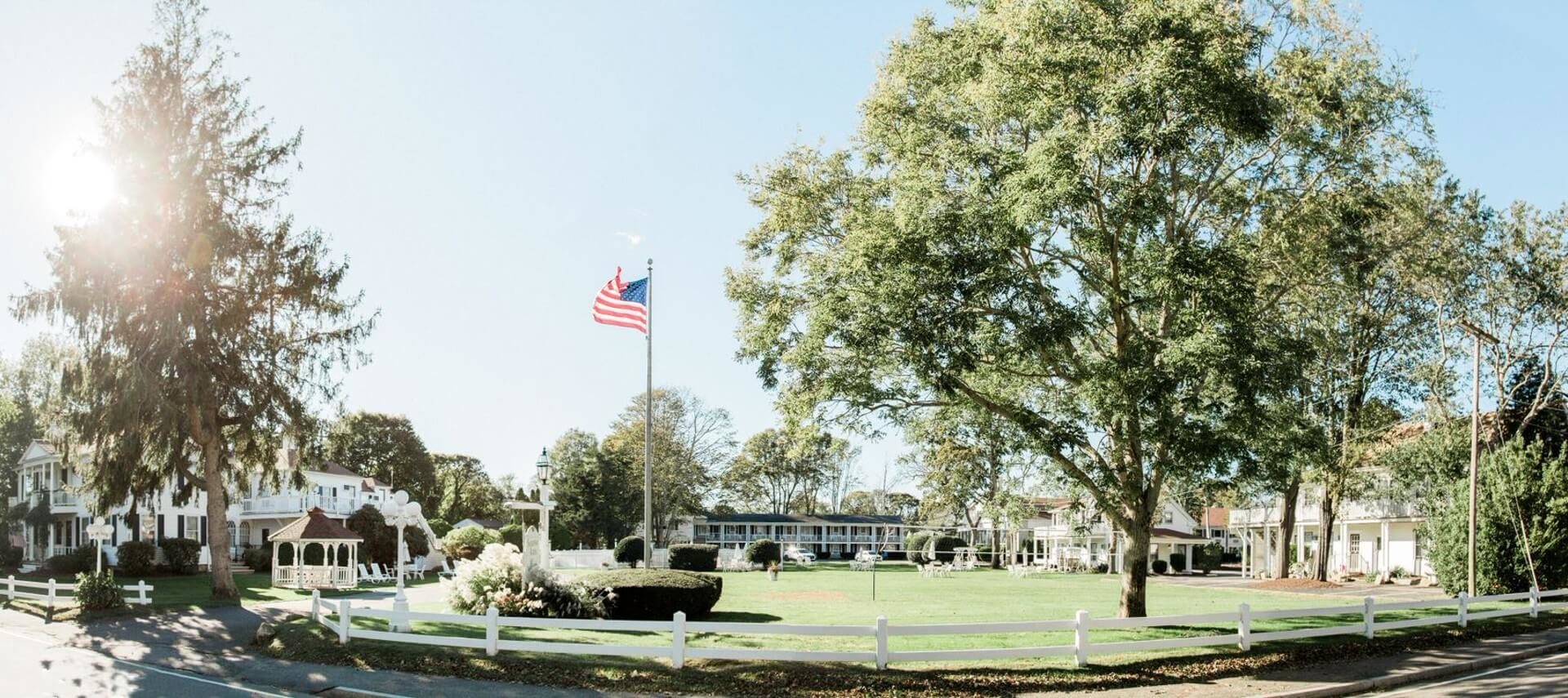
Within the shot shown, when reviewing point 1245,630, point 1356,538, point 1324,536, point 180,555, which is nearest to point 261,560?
point 180,555

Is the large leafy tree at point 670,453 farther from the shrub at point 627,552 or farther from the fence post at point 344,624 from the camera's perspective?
the fence post at point 344,624

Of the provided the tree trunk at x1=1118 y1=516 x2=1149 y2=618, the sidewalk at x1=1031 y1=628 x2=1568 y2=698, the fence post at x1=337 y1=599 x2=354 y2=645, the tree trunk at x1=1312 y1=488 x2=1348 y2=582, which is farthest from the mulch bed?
the fence post at x1=337 y1=599 x2=354 y2=645

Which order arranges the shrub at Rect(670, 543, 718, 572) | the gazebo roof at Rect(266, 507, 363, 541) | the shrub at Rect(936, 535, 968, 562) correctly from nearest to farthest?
the gazebo roof at Rect(266, 507, 363, 541)
the shrub at Rect(670, 543, 718, 572)
the shrub at Rect(936, 535, 968, 562)

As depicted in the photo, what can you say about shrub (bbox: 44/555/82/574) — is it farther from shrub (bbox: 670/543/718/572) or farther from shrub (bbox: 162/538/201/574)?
shrub (bbox: 670/543/718/572)

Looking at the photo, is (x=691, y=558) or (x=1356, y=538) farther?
(x=1356, y=538)

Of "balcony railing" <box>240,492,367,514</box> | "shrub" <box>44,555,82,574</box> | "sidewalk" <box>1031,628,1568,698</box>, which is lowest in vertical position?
"shrub" <box>44,555,82,574</box>

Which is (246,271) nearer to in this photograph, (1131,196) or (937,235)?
(937,235)

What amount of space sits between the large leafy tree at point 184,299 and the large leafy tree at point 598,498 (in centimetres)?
4410

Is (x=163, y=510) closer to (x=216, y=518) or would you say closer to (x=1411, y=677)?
(x=216, y=518)

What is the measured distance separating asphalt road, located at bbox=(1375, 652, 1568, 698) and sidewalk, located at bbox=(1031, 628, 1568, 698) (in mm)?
295

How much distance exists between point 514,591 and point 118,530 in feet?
140

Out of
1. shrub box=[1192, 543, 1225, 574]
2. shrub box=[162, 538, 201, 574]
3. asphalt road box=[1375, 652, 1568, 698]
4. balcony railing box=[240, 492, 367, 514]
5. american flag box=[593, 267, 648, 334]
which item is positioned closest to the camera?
asphalt road box=[1375, 652, 1568, 698]

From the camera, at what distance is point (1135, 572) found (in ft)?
69.9

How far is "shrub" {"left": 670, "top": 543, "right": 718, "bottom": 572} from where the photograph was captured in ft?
152
